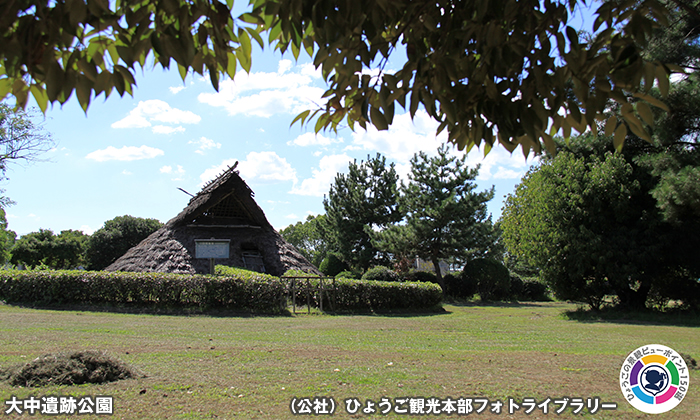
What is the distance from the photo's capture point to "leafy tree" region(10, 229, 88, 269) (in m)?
42.3

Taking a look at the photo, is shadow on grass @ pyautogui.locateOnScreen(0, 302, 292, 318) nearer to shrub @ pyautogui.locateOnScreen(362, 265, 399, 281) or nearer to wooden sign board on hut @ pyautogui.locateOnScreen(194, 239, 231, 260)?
wooden sign board on hut @ pyautogui.locateOnScreen(194, 239, 231, 260)

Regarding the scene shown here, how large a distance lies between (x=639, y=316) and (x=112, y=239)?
43.1 meters

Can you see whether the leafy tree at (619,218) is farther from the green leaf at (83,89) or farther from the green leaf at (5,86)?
the green leaf at (5,86)

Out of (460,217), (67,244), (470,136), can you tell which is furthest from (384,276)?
(67,244)

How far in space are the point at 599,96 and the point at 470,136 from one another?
0.80m

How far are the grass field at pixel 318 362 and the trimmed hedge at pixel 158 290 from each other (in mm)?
2715

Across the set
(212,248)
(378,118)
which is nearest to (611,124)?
(378,118)

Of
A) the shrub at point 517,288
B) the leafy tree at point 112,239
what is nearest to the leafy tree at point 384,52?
the shrub at point 517,288

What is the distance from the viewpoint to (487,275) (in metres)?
26.3

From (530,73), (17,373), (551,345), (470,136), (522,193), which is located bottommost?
(551,345)

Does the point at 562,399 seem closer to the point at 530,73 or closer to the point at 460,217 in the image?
the point at 530,73

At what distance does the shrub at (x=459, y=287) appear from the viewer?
1083 inches

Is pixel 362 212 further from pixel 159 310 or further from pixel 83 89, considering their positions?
pixel 83 89

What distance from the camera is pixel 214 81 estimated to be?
2154 millimetres
